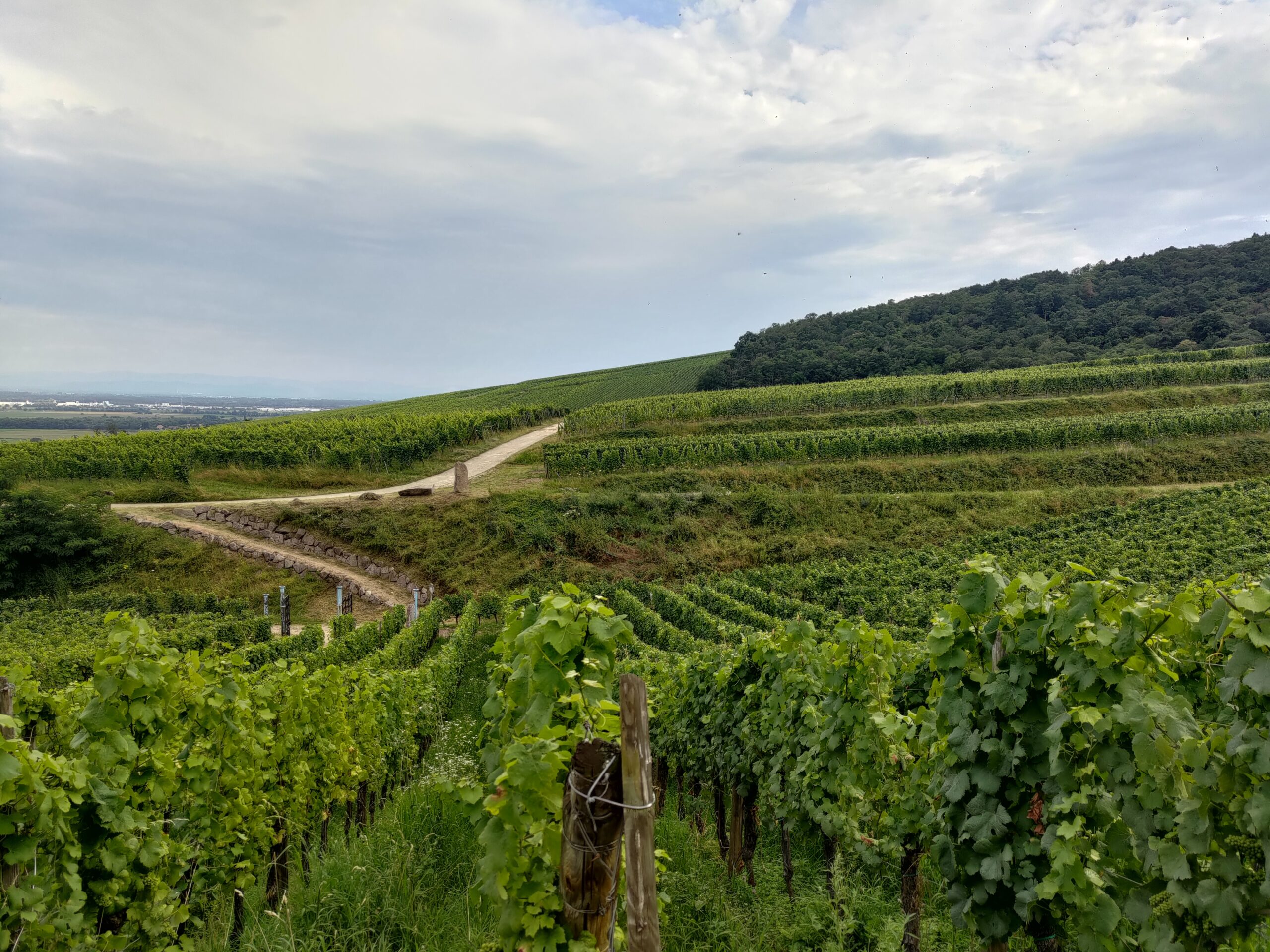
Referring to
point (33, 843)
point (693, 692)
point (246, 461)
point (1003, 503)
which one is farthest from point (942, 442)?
point (33, 843)

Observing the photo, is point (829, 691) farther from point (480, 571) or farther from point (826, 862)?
point (480, 571)

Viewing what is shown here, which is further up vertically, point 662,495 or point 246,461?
point 246,461

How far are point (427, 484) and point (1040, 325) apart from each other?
71.6 meters

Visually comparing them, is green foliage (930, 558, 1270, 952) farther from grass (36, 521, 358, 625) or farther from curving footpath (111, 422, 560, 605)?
curving footpath (111, 422, 560, 605)

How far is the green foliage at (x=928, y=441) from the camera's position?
3709 centimetres

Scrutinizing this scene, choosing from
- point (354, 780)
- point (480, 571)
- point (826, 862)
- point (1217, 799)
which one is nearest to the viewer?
point (1217, 799)

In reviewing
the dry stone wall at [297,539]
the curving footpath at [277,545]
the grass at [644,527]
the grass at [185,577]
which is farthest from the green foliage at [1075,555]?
the grass at [185,577]

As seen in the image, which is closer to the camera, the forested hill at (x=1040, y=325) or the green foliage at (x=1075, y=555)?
the green foliage at (x=1075, y=555)

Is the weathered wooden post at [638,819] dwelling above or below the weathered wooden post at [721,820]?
above

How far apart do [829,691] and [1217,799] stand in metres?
3.01

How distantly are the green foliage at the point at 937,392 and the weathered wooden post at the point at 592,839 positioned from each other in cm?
Answer: 4211

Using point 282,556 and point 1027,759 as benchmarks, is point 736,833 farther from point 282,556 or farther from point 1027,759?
point 282,556

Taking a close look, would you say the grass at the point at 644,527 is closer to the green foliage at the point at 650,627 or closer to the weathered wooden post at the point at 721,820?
the green foliage at the point at 650,627

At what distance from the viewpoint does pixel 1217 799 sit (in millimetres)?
2734
